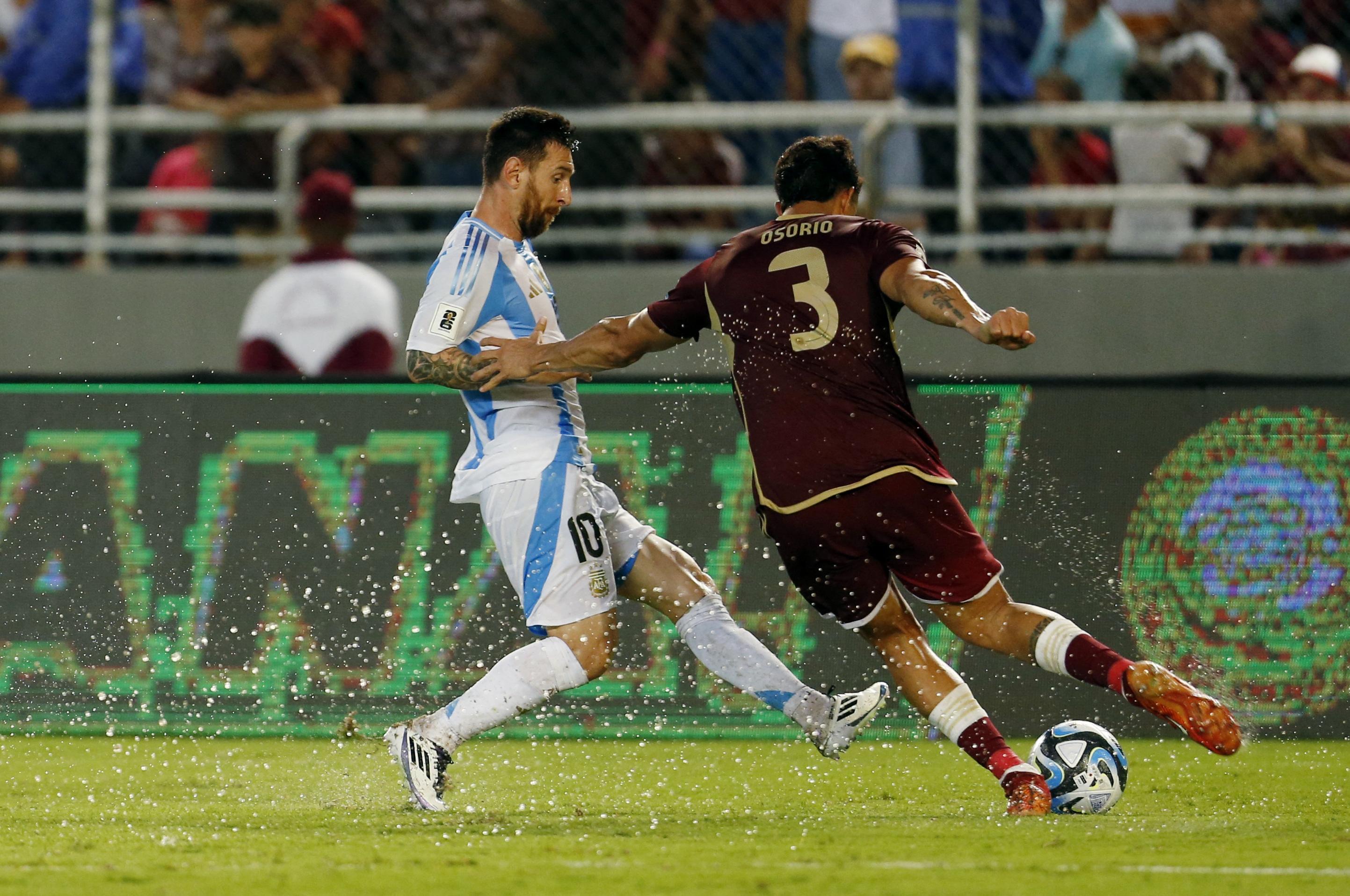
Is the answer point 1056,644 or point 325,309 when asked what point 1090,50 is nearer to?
point 325,309

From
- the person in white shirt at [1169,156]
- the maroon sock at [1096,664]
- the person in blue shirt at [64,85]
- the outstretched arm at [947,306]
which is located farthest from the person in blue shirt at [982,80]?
the person in blue shirt at [64,85]

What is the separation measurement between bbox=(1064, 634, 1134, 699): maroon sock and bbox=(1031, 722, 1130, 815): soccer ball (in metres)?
0.19

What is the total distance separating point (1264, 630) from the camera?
765 cm

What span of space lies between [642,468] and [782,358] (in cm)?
207

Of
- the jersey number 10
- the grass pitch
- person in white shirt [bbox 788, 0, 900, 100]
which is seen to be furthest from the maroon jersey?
person in white shirt [bbox 788, 0, 900, 100]

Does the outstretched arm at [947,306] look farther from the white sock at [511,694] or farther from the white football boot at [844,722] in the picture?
the white sock at [511,694]

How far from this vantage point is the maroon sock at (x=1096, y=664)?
19.2 feet

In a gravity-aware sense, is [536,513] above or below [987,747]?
above

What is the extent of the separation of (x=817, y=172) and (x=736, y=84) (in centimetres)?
384

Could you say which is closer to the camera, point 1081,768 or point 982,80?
point 1081,768

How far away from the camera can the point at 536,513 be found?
6047mm

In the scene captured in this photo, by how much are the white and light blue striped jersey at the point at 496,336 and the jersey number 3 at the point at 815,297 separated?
0.81 m

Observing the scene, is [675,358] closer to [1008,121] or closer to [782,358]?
[1008,121]

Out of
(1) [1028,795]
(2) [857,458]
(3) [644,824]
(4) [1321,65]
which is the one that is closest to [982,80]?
(4) [1321,65]
